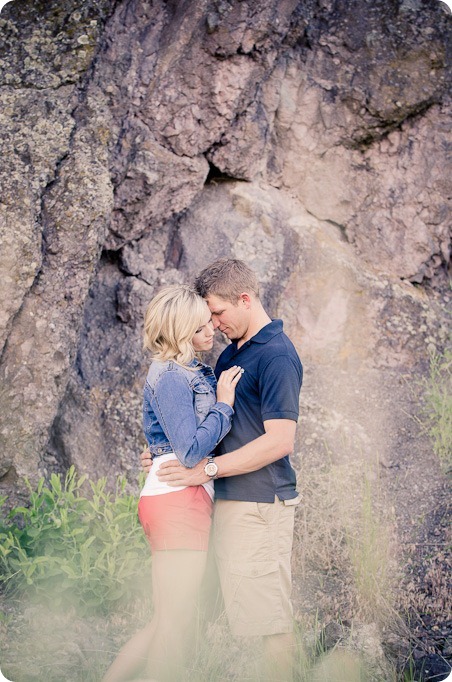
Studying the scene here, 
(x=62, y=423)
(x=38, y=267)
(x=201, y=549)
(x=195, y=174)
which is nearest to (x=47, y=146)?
(x=38, y=267)

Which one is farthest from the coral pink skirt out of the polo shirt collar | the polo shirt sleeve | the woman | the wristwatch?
the polo shirt collar

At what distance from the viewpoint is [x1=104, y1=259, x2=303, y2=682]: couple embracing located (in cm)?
331

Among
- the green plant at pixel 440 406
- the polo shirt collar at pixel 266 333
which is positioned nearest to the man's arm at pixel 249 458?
the polo shirt collar at pixel 266 333

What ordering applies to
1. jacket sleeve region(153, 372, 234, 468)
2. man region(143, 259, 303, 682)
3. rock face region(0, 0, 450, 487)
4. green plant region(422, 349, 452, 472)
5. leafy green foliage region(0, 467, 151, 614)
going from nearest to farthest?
jacket sleeve region(153, 372, 234, 468) < man region(143, 259, 303, 682) < leafy green foliage region(0, 467, 151, 614) < rock face region(0, 0, 450, 487) < green plant region(422, 349, 452, 472)

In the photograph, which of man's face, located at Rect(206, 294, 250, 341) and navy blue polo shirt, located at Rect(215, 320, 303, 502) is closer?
navy blue polo shirt, located at Rect(215, 320, 303, 502)

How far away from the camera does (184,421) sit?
3.28m

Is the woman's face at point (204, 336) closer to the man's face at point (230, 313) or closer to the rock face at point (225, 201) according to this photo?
the man's face at point (230, 313)

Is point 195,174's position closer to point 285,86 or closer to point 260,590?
point 285,86

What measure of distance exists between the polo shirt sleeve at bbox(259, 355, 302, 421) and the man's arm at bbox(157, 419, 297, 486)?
39 millimetres

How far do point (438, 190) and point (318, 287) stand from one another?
1.35 m

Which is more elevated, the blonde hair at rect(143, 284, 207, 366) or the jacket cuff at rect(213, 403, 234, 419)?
the blonde hair at rect(143, 284, 207, 366)

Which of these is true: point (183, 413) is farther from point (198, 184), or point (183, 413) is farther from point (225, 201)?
point (225, 201)

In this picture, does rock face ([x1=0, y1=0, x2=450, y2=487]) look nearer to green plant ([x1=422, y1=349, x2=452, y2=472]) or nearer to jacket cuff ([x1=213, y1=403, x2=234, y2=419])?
green plant ([x1=422, y1=349, x2=452, y2=472])

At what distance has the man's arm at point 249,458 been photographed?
3.35m
